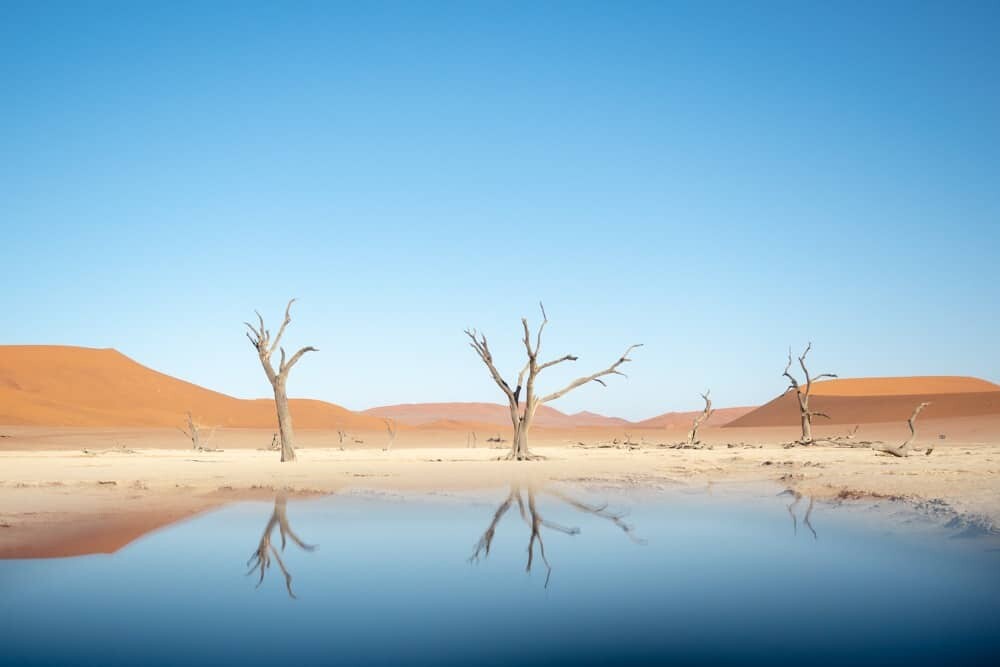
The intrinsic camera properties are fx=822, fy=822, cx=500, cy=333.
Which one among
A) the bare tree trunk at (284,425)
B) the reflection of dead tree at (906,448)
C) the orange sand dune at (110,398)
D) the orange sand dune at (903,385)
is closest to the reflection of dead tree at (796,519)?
the reflection of dead tree at (906,448)

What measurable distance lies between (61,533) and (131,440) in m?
37.1

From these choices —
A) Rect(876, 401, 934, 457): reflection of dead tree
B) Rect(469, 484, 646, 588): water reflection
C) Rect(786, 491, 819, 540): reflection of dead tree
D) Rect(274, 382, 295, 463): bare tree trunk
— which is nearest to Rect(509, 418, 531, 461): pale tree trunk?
Rect(274, 382, 295, 463): bare tree trunk

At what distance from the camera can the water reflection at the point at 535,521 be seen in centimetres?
851

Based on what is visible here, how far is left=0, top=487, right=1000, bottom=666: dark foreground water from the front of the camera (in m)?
5.03

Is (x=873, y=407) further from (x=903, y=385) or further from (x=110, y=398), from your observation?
(x=110, y=398)

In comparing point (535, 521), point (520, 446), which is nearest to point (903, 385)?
point (520, 446)

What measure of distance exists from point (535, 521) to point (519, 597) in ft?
15.3

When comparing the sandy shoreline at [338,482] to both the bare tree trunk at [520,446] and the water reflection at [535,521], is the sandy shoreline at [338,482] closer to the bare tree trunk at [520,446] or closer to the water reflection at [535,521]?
the bare tree trunk at [520,446]

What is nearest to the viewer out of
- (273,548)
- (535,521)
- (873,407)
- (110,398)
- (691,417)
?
(273,548)

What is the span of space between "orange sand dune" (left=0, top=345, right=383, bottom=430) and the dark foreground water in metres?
55.2

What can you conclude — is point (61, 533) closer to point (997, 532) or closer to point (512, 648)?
point (512, 648)

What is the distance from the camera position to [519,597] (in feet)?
21.2

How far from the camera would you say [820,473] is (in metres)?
20.1

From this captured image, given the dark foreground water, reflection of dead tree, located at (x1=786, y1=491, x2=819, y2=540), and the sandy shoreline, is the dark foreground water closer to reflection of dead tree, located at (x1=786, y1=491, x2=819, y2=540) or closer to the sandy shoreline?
reflection of dead tree, located at (x1=786, y1=491, x2=819, y2=540)
